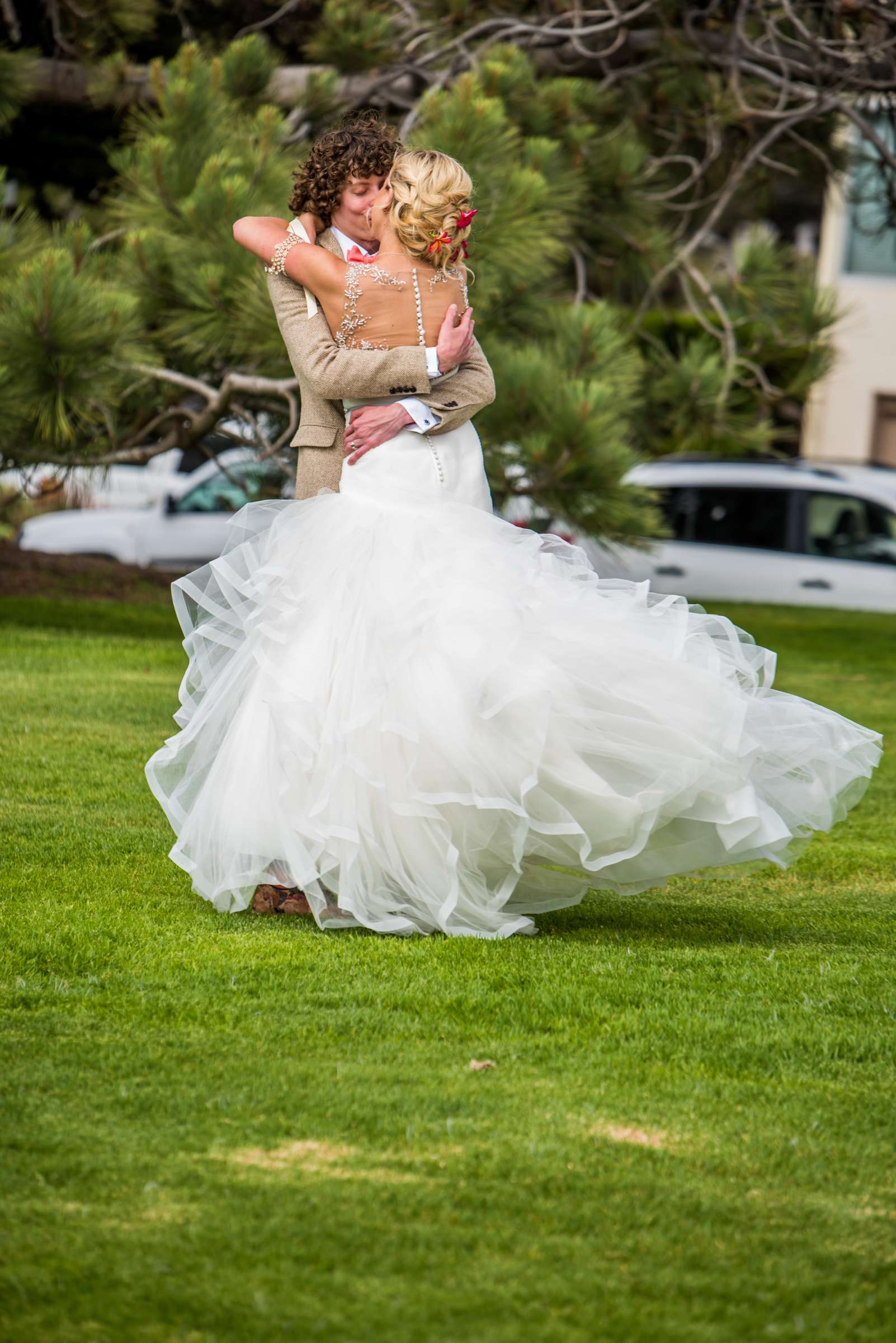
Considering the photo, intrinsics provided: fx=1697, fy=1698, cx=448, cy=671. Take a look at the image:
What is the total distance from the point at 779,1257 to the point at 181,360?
7704 millimetres

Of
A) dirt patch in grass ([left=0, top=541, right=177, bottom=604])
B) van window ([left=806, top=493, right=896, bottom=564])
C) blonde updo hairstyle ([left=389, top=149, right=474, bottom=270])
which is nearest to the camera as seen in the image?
blonde updo hairstyle ([left=389, top=149, right=474, bottom=270])

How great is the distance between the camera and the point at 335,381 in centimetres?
444

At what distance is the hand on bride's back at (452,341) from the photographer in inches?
176

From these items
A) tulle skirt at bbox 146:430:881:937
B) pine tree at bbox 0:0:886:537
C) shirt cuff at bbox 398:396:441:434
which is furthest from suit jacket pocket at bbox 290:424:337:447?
pine tree at bbox 0:0:886:537

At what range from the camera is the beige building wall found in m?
24.1

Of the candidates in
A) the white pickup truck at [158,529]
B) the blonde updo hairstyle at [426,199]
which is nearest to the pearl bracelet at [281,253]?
the blonde updo hairstyle at [426,199]

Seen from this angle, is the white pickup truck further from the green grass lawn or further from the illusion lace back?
the green grass lawn

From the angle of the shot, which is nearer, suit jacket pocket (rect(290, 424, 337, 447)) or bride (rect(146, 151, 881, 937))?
bride (rect(146, 151, 881, 937))

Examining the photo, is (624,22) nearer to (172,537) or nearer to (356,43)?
(356,43)

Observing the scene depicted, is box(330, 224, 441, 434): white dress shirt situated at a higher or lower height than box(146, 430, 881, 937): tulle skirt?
higher

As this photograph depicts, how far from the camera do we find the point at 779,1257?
267 cm

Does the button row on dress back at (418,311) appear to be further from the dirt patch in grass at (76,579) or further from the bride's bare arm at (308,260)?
the dirt patch in grass at (76,579)

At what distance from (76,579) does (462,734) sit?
8905 millimetres

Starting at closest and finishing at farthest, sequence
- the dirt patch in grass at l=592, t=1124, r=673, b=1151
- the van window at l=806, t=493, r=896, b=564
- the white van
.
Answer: the dirt patch in grass at l=592, t=1124, r=673, b=1151, the van window at l=806, t=493, r=896, b=564, the white van
